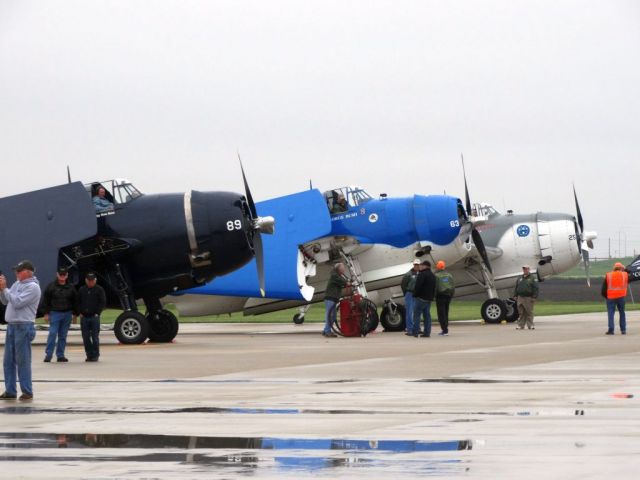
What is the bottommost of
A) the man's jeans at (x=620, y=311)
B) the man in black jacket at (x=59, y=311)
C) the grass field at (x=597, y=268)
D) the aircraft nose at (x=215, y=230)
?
the grass field at (x=597, y=268)

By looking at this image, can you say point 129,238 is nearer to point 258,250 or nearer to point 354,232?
point 258,250

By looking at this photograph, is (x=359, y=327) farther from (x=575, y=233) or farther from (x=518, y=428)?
(x=518, y=428)

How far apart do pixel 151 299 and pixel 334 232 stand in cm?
768

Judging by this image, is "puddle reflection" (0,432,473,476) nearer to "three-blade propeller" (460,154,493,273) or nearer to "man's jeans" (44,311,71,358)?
"man's jeans" (44,311,71,358)

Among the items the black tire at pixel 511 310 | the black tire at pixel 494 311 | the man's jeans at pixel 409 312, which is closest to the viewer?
the man's jeans at pixel 409 312

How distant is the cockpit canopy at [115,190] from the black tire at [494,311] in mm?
14205

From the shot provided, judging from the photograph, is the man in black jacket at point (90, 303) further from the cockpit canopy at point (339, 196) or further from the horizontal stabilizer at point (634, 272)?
the horizontal stabilizer at point (634, 272)

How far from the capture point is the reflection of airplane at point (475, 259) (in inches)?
1414

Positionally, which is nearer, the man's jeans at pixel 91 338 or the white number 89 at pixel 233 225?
the man's jeans at pixel 91 338

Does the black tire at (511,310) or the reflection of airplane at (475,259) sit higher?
the reflection of airplane at (475,259)

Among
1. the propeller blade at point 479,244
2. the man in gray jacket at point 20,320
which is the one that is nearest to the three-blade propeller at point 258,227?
the propeller blade at point 479,244

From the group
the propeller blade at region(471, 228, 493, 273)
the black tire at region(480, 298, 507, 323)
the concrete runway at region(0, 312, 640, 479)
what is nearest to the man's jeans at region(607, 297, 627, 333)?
the concrete runway at region(0, 312, 640, 479)

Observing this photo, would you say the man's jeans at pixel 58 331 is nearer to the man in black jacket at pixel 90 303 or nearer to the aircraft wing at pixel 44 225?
the man in black jacket at pixel 90 303

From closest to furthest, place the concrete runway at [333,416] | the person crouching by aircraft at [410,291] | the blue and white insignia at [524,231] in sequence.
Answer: the concrete runway at [333,416] < the person crouching by aircraft at [410,291] < the blue and white insignia at [524,231]
